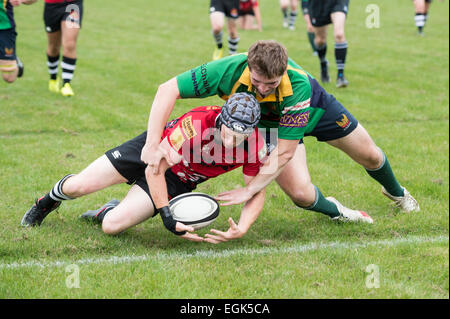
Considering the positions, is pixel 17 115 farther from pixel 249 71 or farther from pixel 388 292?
pixel 388 292

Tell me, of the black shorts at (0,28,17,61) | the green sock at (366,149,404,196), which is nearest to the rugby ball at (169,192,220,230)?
the green sock at (366,149,404,196)

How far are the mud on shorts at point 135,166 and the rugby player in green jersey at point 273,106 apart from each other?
29 centimetres

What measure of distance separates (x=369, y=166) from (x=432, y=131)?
10.8 ft

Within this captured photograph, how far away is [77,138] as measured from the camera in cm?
734

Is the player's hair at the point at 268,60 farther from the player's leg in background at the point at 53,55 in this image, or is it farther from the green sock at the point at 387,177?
the player's leg in background at the point at 53,55

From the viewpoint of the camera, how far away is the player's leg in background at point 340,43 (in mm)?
9812

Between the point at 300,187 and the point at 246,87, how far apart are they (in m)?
1.07

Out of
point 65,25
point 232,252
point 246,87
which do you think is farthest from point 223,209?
point 65,25

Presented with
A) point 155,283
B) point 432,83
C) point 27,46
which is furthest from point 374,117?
point 27,46

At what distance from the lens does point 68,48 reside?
8.91 m
